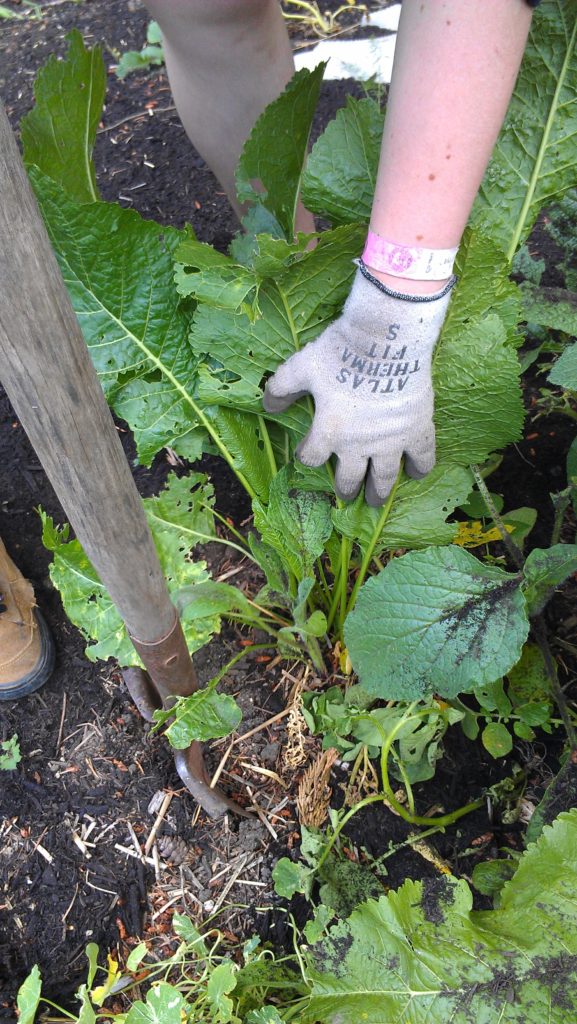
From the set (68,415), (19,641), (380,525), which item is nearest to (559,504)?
(380,525)

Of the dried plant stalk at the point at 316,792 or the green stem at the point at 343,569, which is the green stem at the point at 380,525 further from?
the dried plant stalk at the point at 316,792

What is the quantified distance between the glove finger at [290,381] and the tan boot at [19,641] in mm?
638

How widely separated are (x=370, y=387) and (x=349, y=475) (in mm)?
139

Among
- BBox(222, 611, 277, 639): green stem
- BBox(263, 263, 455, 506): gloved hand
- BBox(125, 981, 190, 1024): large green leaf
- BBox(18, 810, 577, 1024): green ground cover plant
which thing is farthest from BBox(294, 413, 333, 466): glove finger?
BBox(125, 981, 190, 1024): large green leaf

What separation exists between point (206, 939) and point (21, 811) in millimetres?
397

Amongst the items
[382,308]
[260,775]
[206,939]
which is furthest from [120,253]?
[206,939]

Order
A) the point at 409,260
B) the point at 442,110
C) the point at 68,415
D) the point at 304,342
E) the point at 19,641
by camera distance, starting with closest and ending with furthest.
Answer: the point at 68,415
the point at 442,110
the point at 409,260
the point at 304,342
the point at 19,641

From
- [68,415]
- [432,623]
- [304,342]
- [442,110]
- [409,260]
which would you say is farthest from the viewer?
[304,342]

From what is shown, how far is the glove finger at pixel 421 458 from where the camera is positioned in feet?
3.61

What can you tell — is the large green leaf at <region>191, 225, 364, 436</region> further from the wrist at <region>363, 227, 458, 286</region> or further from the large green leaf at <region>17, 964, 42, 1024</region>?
the large green leaf at <region>17, 964, 42, 1024</region>

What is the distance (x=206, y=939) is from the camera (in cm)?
117

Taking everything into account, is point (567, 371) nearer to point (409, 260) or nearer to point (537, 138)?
point (409, 260)

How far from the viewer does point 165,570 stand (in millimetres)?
1328

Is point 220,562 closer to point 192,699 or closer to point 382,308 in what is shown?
point 192,699
